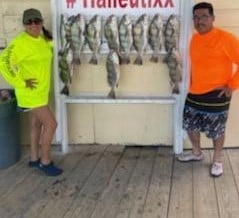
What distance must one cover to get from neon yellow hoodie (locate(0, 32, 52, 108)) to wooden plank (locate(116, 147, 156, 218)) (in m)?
1.01

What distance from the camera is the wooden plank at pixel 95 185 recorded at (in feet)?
12.1

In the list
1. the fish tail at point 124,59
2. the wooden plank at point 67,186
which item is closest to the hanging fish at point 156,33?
the fish tail at point 124,59

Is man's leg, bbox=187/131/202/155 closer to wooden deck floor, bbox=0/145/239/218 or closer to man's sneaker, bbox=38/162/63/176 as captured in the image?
wooden deck floor, bbox=0/145/239/218

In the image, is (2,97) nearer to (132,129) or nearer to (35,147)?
(35,147)

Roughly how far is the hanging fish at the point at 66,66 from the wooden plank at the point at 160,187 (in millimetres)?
1103

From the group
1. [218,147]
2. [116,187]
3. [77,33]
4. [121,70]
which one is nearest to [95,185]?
[116,187]

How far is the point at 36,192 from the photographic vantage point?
4027mm

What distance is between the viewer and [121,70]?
192 inches

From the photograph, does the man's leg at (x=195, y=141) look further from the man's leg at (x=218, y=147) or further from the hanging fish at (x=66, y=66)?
the hanging fish at (x=66, y=66)

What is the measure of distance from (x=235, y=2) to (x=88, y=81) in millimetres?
1557

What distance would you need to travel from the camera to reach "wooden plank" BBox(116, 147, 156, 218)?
3660mm

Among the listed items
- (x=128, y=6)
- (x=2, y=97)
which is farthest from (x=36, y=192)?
(x=128, y=6)

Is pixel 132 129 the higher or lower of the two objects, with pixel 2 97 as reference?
lower

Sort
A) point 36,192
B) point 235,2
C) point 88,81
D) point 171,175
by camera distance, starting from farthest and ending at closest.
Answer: point 88,81, point 235,2, point 171,175, point 36,192
